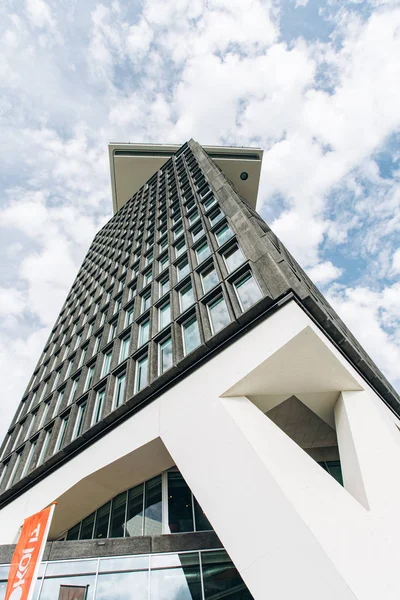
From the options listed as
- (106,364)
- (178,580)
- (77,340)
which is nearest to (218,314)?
(106,364)

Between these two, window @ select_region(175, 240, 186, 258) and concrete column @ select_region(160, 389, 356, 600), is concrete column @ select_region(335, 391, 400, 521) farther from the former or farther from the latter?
window @ select_region(175, 240, 186, 258)

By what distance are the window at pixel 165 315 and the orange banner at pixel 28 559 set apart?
368 inches

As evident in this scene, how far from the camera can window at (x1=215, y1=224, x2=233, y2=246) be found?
18766 millimetres

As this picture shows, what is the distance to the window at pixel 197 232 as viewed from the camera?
71.0ft

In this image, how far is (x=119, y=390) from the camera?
1705 centimetres

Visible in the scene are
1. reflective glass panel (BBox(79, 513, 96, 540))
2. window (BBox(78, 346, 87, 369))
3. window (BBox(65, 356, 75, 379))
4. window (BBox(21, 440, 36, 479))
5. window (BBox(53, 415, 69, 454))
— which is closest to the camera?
reflective glass panel (BBox(79, 513, 96, 540))

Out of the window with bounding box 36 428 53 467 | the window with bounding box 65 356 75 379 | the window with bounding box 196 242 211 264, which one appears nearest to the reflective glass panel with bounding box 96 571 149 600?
the window with bounding box 36 428 53 467

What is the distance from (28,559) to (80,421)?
8930mm

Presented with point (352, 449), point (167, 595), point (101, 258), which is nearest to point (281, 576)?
point (352, 449)

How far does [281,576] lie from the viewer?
7551 millimetres

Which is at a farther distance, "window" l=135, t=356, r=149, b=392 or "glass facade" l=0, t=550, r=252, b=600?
"window" l=135, t=356, r=149, b=392

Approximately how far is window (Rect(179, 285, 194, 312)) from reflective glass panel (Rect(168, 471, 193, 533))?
7.25 m

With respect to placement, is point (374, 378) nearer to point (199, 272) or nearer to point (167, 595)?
point (199, 272)

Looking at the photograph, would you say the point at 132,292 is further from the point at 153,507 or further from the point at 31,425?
the point at 153,507
